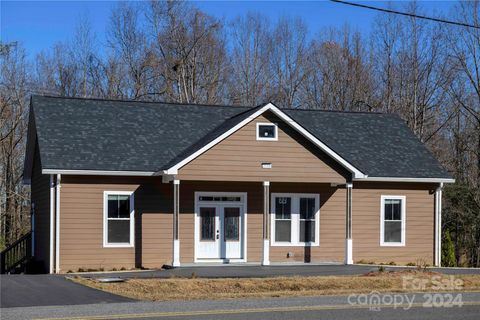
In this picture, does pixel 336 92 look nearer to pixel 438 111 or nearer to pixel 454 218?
pixel 438 111

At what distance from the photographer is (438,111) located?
45.4m

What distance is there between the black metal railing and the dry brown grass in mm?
9954

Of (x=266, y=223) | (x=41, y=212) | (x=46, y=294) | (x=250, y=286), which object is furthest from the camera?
(x=41, y=212)

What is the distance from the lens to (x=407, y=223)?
28.7 m

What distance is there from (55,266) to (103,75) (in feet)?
87.8

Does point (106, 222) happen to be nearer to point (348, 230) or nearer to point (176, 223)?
point (176, 223)

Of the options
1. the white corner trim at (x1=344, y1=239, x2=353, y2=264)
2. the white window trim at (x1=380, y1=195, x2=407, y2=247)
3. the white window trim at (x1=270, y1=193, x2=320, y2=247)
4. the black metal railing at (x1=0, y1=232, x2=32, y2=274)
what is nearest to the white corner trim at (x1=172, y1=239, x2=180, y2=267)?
the white window trim at (x1=270, y1=193, x2=320, y2=247)

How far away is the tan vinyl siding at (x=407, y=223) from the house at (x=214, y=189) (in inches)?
1.6

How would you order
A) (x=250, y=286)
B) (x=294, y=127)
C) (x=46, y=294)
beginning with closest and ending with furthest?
(x=46, y=294)
(x=250, y=286)
(x=294, y=127)

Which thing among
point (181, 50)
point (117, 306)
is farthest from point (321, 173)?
point (181, 50)

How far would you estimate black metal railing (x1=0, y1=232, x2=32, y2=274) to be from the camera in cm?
2948

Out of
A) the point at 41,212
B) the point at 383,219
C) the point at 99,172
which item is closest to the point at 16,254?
the point at 41,212

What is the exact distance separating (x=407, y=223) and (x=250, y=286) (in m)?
11.8

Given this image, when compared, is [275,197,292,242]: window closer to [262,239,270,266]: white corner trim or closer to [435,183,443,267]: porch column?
[262,239,270,266]: white corner trim
